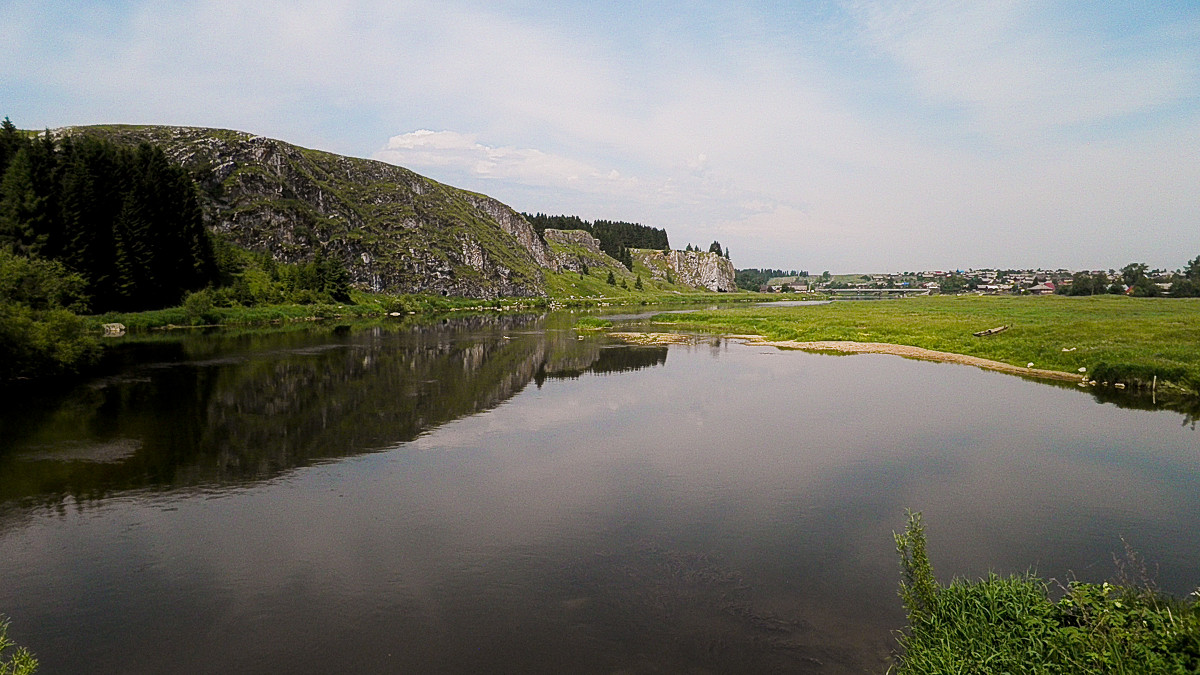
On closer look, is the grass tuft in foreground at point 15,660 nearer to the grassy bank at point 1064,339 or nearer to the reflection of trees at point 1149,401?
the reflection of trees at point 1149,401

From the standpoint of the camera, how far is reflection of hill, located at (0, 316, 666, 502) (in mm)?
20547

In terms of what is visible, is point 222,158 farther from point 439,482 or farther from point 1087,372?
point 1087,372

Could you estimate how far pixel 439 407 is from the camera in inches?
1227

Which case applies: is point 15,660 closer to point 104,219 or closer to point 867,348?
point 867,348

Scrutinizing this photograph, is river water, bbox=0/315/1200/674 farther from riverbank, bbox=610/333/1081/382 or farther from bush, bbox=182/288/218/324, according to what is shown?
bush, bbox=182/288/218/324

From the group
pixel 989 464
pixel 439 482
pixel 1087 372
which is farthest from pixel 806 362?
pixel 439 482

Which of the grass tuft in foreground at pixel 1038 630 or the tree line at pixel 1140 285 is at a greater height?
the tree line at pixel 1140 285

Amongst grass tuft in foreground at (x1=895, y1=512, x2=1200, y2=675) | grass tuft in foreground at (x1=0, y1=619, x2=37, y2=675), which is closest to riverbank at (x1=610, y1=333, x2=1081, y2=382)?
grass tuft in foreground at (x1=895, y1=512, x2=1200, y2=675)

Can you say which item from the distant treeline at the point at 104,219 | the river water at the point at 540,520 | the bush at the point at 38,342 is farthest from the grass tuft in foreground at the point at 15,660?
the distant treeline at the point at 104,219

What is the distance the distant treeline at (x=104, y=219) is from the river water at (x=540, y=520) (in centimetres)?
4740

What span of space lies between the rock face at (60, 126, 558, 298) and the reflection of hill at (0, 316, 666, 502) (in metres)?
94.7

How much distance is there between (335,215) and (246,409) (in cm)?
14409

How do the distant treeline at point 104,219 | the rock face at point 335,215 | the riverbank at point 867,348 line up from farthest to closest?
1. the rock face at point 335,215
2. the distant treeline at point 104,219
3. the riverbank at point 867,348

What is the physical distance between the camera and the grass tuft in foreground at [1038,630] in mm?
7113
